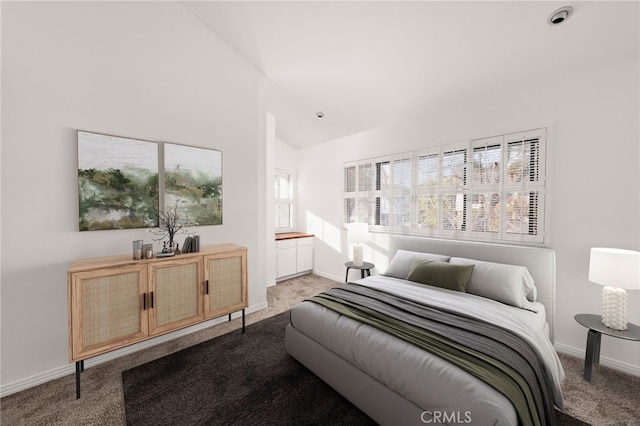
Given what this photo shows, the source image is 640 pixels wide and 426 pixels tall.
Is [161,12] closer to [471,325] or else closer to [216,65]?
[216,65]

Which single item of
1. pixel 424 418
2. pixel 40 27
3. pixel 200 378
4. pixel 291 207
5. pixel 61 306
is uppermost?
pixel 40 27

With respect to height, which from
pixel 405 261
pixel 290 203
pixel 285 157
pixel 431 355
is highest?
pixel 285 157

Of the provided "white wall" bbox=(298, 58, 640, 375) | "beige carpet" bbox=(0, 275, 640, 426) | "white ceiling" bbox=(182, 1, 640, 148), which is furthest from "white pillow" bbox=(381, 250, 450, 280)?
"white ceiling" bbox=(182, 1, 640, 148)

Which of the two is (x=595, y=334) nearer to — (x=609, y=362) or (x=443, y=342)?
(x=609, y=362)

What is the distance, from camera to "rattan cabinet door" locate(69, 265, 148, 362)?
188cm

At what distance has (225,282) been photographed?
274 cm

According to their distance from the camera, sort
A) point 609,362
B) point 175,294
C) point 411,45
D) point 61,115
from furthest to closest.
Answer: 1. point 411,45
2. point 175,294
3. point 609,362
4. point 61,115

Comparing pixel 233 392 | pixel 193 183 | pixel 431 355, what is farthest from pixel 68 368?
pixel 431 355

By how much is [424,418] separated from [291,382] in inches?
41.3

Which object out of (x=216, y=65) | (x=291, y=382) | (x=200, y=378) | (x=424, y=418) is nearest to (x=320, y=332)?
(x=291, y=382)

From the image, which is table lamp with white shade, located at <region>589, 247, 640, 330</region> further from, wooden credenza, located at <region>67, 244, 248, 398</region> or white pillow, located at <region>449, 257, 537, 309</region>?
wooden credenza, located at <region>67, 244, 248, 398</region>

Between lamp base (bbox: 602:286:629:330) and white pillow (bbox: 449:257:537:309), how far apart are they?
474 millimetres

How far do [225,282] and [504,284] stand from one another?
9.02 ft

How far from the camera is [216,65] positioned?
122 inches
